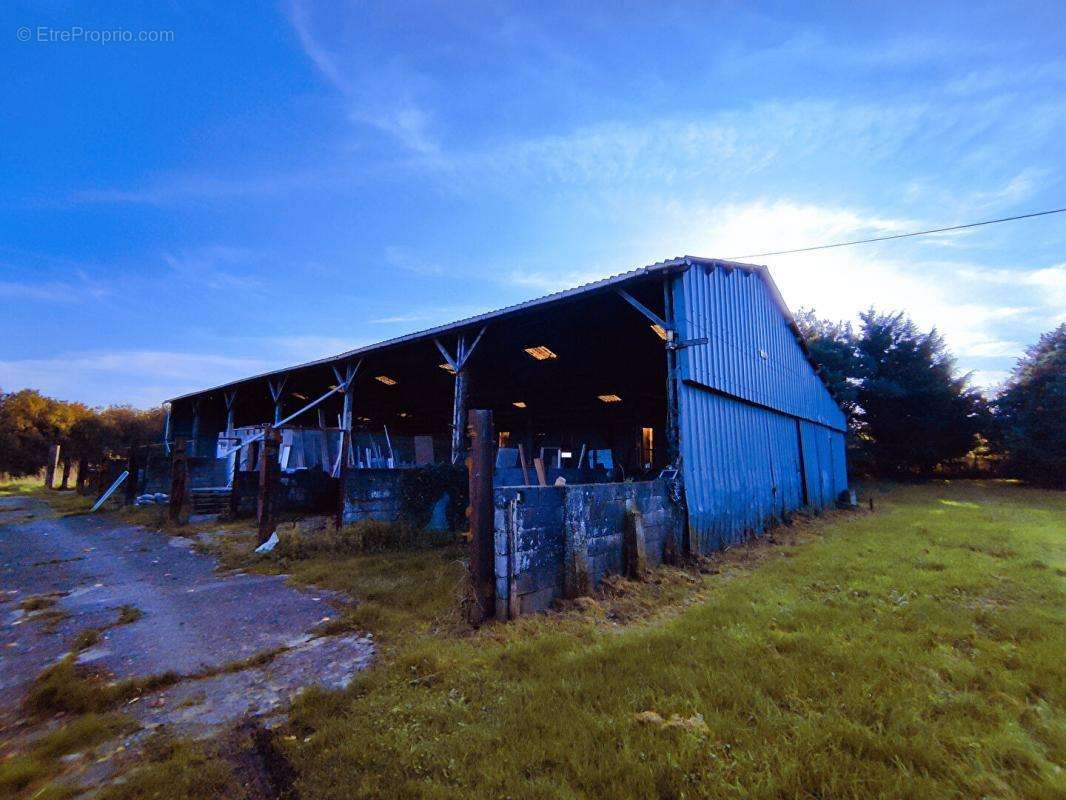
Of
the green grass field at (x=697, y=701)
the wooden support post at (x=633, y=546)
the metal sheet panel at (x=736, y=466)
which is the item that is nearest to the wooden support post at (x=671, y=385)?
the metal sheet panel at (x=736, y=466)

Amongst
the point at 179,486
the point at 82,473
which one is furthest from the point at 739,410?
the point at 82,473

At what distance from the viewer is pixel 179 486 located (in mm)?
10961

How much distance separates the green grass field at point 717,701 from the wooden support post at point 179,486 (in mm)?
7915

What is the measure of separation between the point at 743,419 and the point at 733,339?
1904mm

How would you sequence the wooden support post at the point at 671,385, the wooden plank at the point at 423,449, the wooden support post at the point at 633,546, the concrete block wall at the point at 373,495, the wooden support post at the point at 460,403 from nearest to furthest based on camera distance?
the wooden support post at the point at 633,546 < the wooden support post at the point at 671,385 < the concrete block wall at the point at 373,495 < the wooden support post at the point at 460,403 < the wooden plank at the point at 423,449

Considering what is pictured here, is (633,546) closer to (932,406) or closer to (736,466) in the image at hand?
(736,466)

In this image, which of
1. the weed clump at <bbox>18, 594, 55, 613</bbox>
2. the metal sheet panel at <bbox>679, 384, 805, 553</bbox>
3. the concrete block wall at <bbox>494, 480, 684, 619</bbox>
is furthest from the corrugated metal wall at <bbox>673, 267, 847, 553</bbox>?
the weed clump at <bbox>18, 594, 55, 613</bbox>

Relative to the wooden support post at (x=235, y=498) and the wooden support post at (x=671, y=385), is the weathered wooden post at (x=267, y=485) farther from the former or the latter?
the wooden support post at (x=671, y=385)

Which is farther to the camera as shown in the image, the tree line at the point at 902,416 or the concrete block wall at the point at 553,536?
the tree line at the point at 902,416

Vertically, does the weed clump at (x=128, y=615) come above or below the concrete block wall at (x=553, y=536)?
below

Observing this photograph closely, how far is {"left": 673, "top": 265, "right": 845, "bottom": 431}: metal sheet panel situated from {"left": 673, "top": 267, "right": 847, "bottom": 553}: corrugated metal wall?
0.08 feet

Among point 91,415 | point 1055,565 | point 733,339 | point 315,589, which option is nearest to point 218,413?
point 91,415

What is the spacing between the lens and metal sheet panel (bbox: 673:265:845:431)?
869 centimetres

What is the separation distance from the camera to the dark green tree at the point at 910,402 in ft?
89.2
